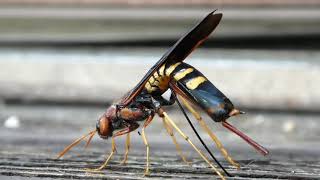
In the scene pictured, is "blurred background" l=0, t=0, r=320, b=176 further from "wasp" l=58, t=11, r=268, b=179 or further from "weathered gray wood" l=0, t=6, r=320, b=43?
"wasp" l=58, t=11, r=268, b=179

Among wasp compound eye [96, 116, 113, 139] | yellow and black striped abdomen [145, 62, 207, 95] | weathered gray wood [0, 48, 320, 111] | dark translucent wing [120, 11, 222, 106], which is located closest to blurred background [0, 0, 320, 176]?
weathered gray wood [0, 48, 320, 111]

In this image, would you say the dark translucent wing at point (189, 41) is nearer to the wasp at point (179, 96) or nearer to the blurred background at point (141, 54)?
the wasp at point (179, 96)

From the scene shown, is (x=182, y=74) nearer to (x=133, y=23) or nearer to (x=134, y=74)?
(x=134, y=74)

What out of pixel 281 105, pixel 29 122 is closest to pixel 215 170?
pixel 29 122

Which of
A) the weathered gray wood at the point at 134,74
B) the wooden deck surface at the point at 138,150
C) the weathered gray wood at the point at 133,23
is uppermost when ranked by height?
the weathered gray wood at the point at 133,23

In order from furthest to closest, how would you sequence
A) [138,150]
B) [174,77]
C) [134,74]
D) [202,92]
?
[134,74], [138,150], [174,77], [202,92]

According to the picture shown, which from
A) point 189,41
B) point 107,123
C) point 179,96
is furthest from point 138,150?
point 189,41

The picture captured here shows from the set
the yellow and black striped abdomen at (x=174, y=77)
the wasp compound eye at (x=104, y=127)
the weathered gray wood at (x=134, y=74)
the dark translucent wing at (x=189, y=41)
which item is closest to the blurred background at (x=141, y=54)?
the weathered gray wood at (x=134, y=74)
